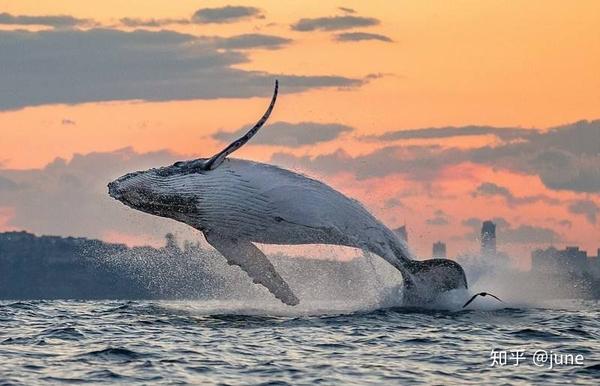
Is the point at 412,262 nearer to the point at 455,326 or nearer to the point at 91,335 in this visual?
the point at 455,326

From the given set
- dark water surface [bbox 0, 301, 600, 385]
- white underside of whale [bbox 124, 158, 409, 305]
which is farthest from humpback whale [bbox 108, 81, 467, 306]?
dark water surface [bbox 0, 301, 600, 385]

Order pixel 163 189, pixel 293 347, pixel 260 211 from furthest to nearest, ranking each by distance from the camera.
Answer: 1. pixel 163 189
2. pixel 260 211
3. pixel 293 347

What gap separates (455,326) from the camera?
2305cm

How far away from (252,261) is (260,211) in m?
1.36

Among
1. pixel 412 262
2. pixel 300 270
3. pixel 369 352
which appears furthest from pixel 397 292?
pixel 369 352

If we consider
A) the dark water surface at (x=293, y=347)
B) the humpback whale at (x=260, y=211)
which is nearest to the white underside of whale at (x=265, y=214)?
the humpback whale at (x=260, y=211)

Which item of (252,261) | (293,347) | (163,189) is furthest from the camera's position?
(252,261)

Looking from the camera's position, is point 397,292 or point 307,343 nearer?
point 307,343

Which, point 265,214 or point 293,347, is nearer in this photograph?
point 293,347

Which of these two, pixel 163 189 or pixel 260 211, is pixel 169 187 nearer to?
pixel 163 189

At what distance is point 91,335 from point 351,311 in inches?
261

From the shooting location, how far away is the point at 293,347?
20.0m

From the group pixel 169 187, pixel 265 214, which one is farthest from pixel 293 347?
pixel 169 187

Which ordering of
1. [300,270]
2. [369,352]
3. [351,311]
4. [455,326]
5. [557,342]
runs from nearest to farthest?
[369,352]
[557,342]
[455,326]
[351,311]
[300,270]
